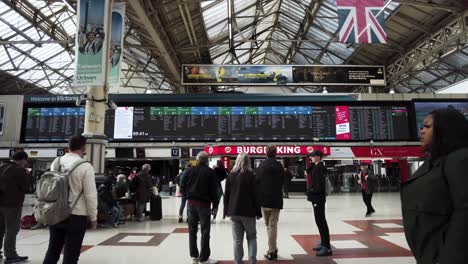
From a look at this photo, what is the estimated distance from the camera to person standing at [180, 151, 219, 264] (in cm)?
470

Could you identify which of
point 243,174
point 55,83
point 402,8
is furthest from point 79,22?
point 55,83

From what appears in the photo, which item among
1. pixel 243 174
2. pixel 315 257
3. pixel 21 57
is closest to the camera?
pixel 243 174

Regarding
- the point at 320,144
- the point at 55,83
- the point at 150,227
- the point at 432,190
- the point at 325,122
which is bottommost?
the point at 150,227

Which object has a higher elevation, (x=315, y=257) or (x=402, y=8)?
(x=402, y=8)

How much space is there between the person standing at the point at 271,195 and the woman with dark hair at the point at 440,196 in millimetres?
3295

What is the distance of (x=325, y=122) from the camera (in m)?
14.8

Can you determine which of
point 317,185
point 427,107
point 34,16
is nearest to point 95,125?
point 317,185

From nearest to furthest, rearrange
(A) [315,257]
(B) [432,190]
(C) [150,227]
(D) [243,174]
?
(B) [432,190]
(D) [243,174]
(A) [315,257]
(C) [150,227]

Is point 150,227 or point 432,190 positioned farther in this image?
point 150,227

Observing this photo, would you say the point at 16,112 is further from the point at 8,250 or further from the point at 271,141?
the point at 8,250

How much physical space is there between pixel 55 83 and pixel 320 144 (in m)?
21.8

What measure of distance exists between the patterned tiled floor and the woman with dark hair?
3510mm

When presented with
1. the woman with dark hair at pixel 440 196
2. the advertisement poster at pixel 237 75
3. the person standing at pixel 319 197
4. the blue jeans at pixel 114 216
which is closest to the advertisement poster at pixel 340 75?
the advertisement poster at pixel 237 75

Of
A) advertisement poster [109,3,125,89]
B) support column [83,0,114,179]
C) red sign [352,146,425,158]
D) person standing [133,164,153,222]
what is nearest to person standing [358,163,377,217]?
red sign [352,146,425,158]
